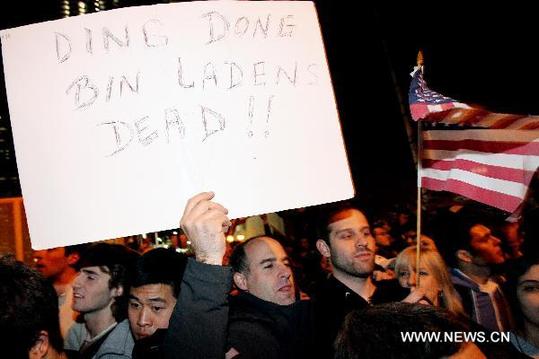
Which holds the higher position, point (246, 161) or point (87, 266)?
point (246, 161)

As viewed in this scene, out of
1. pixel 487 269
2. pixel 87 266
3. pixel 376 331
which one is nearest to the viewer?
pixel 376 331

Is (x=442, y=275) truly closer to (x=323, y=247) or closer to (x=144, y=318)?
(x=323, y=247)

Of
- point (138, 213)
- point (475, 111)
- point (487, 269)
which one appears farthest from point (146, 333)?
point (487, 269)

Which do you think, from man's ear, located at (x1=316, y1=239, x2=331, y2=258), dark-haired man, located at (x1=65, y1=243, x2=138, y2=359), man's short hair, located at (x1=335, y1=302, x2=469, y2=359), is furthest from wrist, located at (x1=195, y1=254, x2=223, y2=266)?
man's ear, located at (x1=316, y1=239, x2=331, y2=258)

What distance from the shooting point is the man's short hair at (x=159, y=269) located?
9.06ft

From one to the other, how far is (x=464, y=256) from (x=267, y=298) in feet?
7.97

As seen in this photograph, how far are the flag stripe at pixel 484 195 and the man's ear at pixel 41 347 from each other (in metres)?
2.12

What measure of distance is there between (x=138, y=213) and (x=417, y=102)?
1443mm

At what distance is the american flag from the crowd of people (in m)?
0.58

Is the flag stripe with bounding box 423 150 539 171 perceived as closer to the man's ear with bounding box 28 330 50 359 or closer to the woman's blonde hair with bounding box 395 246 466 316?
the woman's blonde hair with bounding box 395 246 466 316

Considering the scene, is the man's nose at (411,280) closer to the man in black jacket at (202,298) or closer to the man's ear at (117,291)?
the man's ear at (117,291)

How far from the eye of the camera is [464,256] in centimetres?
423

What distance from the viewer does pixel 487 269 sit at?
410 centimetres

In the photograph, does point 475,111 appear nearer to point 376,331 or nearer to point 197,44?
point 376,331
